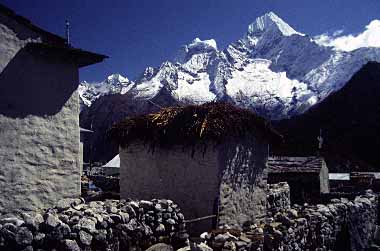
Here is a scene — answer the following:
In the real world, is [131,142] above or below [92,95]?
below

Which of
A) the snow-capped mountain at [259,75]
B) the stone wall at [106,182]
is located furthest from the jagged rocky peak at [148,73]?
the stone wall at [106,182]

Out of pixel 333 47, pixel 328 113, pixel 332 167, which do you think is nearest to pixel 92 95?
pixel 333 47

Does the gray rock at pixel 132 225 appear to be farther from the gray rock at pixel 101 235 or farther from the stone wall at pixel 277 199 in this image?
the stone wall at pixel 277 199

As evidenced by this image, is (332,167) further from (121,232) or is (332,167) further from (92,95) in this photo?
(92,95)

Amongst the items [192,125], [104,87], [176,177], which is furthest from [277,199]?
[104,87]

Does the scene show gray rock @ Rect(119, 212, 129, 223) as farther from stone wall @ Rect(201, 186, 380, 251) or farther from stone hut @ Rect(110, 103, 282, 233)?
stone hut @ Rect(110, 103, 282, 233)

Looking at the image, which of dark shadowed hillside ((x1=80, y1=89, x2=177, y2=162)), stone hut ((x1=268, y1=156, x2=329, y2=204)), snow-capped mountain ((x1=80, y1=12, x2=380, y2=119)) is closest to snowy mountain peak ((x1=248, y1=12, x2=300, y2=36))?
snow-capped mountain ((x1=80, y1=12, x2=380, y2=119))

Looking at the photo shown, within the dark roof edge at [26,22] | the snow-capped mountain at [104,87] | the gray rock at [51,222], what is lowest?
the gray rock at [51,222]

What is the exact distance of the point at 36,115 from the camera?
8594mm

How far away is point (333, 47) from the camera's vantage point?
135m

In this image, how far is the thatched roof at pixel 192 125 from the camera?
9555mm

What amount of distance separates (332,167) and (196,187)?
1412 inches

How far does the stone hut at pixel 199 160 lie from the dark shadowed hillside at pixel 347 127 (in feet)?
111

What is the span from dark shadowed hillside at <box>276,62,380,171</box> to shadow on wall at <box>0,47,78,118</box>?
36846 millimetres
